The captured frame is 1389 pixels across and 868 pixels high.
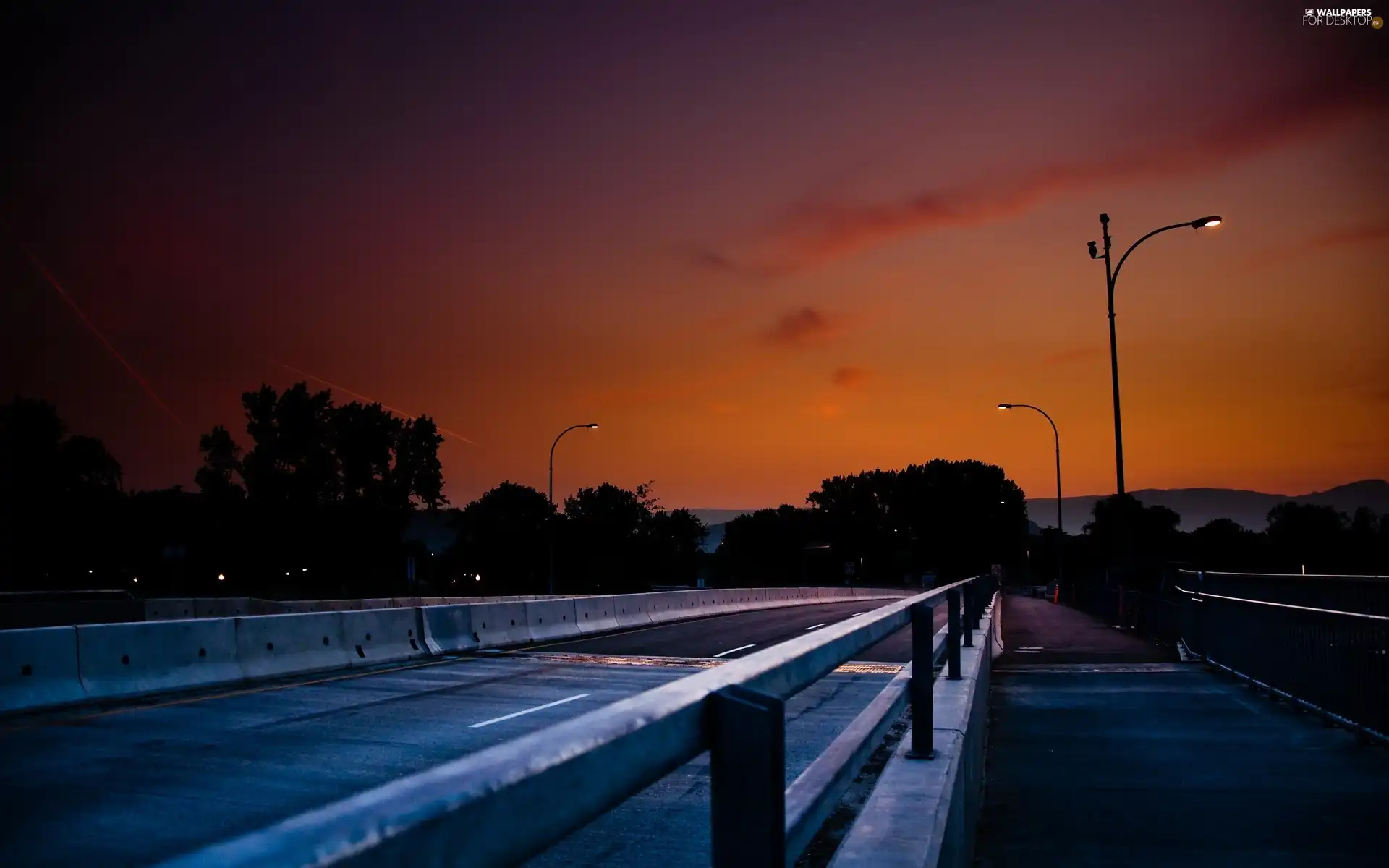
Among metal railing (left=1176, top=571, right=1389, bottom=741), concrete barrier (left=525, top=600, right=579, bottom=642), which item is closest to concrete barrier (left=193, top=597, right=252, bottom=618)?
concrete barrier (left=525, top=600, right=579, bottom=642)

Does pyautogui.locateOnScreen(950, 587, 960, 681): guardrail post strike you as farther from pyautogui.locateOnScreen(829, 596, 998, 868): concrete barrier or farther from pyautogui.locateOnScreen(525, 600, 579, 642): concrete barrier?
pyautogui.locateOnScreen(525, 600, 579, 642): concrete barrier

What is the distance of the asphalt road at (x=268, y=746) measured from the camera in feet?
25.5

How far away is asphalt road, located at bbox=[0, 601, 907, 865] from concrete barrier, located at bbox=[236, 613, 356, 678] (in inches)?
28.6

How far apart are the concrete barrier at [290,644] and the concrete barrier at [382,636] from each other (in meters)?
0.25

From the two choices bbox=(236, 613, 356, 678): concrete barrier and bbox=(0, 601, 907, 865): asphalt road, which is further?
bbox=(236, 613, 356, 678): concrete barrier

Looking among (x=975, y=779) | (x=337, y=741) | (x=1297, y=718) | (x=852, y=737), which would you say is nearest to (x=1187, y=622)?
(x=1297, y=718)

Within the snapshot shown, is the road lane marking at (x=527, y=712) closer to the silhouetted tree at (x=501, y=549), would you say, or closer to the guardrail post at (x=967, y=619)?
the guardrail post at (x=967, y=619)

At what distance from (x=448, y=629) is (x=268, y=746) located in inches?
451

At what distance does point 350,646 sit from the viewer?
758 inches

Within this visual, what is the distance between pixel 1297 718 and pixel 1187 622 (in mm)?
8893

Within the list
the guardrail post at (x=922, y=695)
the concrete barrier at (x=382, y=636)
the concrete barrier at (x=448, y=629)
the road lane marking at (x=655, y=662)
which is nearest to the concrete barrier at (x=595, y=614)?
the concrete barrier at (x=448, y=629)

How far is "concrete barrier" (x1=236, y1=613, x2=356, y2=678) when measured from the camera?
55.9 feet

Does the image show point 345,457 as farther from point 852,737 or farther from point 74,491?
point 852,737

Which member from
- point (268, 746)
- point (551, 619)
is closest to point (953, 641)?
point (268, 746)
